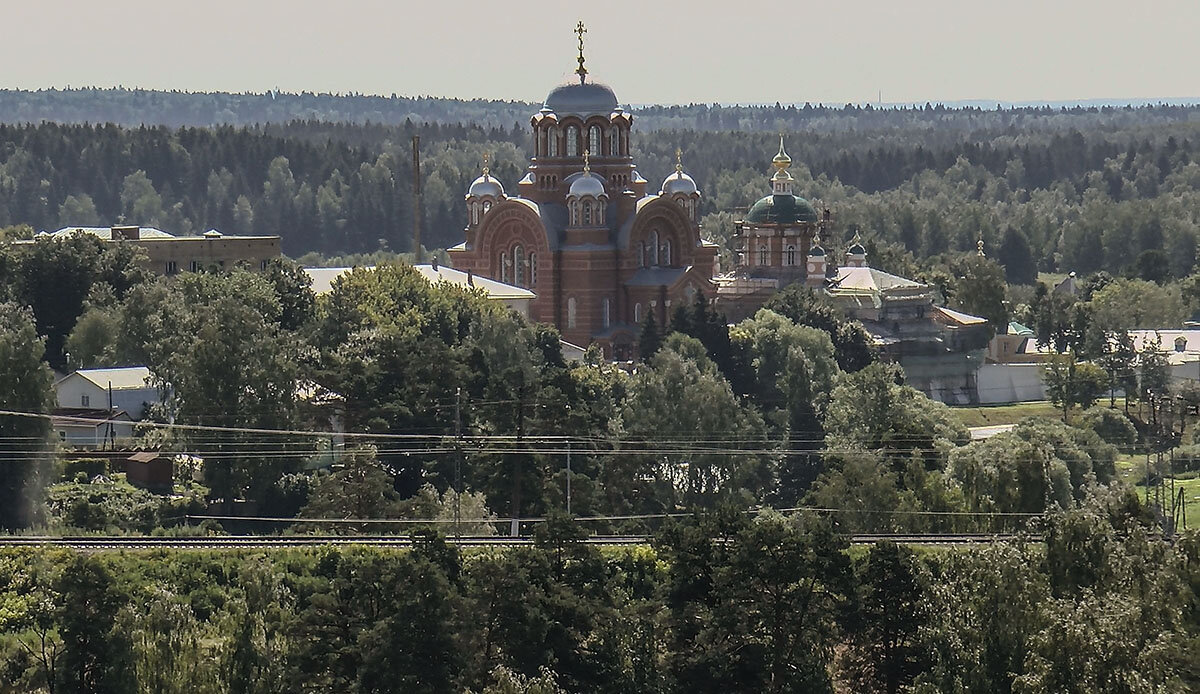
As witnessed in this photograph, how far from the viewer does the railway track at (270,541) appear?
161ft

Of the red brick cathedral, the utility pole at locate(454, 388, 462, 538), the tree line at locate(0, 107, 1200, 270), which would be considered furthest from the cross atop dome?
the tree line at locate(0, 107, 1200, 270)

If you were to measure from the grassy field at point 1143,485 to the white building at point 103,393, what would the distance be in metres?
24.7

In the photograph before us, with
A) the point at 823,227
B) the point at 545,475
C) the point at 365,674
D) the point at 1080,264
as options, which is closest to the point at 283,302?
the point at 545,475

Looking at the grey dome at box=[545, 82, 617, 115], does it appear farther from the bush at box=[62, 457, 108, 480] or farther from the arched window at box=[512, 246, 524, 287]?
the bush at box=[62, 457, 108, 480]

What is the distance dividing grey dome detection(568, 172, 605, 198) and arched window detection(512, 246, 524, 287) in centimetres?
340

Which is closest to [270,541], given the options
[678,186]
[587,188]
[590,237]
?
[587,188]

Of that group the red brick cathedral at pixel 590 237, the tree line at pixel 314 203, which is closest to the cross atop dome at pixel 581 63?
the red brick cathedral at pixel 590 237

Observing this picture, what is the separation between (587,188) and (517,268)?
436cm

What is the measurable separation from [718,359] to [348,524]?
24.2 m

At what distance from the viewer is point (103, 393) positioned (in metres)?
68.7

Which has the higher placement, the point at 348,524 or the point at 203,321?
the point at 203,321

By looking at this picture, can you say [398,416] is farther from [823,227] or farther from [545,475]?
[823,227]

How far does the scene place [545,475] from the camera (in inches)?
2312

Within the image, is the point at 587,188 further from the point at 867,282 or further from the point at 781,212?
the point at 867,282
